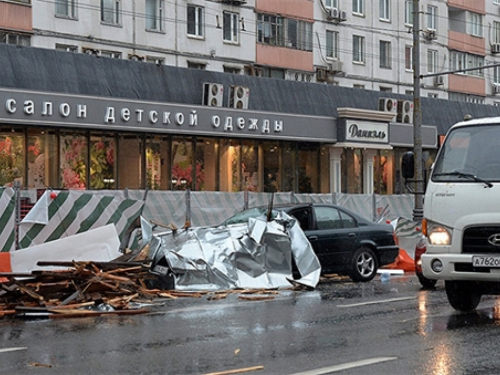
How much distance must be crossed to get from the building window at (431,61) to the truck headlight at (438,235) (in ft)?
147

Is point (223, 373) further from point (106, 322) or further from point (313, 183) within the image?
point (313, 183)

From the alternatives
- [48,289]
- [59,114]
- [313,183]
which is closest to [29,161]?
[59,114]

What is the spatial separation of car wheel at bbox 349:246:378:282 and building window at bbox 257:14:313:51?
26629mm

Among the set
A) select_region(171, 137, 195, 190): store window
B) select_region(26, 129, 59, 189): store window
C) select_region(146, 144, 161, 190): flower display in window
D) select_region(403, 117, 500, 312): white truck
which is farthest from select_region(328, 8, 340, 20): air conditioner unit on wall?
select_region(403, 117, 500, 312): white truck

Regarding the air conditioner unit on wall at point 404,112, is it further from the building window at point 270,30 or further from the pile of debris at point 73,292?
the pile of debris at point 73,292

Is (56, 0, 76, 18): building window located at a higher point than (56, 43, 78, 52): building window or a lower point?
higher

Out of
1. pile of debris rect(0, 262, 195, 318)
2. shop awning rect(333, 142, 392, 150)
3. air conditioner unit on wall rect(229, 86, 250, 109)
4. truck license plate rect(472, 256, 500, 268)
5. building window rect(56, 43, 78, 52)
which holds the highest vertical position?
building window rect(56, 43, 78, 52)

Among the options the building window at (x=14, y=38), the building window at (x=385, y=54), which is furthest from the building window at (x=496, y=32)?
the building window at (x=14, y=38)

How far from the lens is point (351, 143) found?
42.1 m

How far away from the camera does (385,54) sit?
53188 millimetres

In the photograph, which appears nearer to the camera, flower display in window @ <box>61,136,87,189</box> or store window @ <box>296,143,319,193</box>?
flower display in window @ <box>61,136,87,189</box>

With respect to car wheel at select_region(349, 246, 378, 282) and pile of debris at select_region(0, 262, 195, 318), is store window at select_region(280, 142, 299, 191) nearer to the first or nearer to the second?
car wheel at select_region(349, 246, 378, 282)

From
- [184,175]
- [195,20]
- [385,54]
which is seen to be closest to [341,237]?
[184,175]

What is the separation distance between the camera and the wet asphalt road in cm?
894
